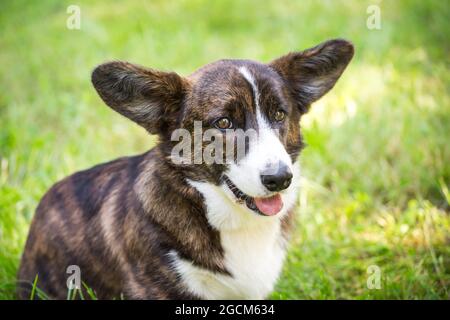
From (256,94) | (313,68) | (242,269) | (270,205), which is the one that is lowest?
(242,269)

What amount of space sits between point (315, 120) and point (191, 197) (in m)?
2.54

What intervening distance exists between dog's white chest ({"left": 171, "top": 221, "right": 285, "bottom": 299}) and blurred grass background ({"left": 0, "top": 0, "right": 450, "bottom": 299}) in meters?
0.33

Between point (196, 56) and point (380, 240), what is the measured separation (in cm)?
375

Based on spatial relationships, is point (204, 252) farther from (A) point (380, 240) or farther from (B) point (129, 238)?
(A) point (380, 240)

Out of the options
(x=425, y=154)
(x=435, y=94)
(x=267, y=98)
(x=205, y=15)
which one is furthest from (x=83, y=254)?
(x=205, y=15)

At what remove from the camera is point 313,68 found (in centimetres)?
367

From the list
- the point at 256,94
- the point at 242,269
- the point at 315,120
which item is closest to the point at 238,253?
the point at 242,269

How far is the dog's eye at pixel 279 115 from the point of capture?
3.30 metres

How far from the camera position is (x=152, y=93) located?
333cm

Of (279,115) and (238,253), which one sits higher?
(279,115)

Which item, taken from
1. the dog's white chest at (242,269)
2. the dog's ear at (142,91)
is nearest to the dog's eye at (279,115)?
the dog's ear at (142,91)

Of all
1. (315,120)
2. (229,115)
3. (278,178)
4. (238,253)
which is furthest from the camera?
(315,120)

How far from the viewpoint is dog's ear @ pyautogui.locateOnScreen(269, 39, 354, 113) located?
3562mm

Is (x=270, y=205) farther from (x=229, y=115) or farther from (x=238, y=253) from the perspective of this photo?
(x=229, y=115)
